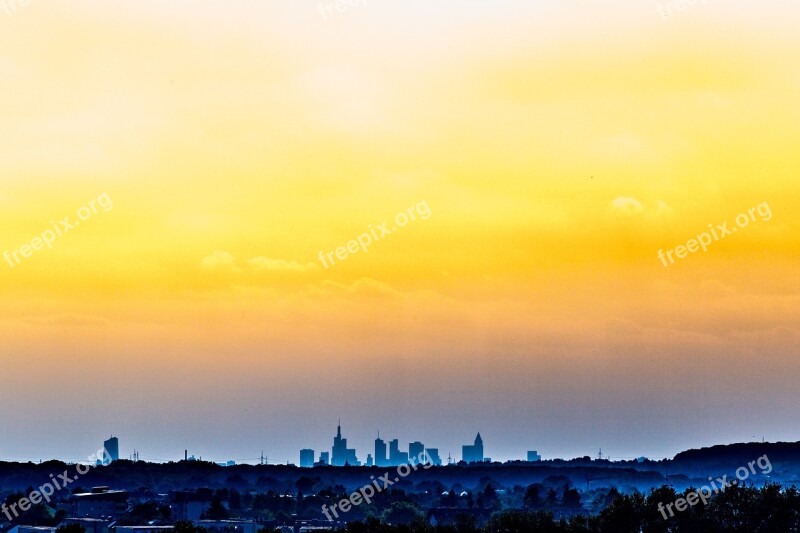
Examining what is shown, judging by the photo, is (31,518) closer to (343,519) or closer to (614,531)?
(343,519)

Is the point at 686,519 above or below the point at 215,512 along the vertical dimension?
below

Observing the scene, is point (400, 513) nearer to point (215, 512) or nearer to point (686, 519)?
point (215, 512)

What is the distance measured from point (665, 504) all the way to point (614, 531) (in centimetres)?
616

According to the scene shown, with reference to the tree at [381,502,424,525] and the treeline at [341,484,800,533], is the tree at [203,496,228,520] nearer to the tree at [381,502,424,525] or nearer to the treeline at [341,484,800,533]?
the tree at [381,502,424,525]

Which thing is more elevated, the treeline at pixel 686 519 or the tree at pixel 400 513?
the tree at pixel 400 513

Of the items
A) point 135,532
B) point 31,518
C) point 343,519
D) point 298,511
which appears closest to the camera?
point 135,532

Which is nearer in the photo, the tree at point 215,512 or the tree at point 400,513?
the tree at point 215,512

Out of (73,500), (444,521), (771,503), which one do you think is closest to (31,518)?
(73,500)

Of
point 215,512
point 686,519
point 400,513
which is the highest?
point 400,513

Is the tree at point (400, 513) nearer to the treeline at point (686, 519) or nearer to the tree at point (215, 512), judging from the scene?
the tree at point (215, 512)

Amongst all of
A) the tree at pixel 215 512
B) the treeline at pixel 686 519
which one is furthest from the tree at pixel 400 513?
the treeline at pixel 686 519

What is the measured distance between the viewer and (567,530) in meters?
106

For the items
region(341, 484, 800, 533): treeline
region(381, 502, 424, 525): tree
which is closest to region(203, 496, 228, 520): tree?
region(381, 502, 424, 525): tree

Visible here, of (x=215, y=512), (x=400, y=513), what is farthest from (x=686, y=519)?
(x=400, y=513)
